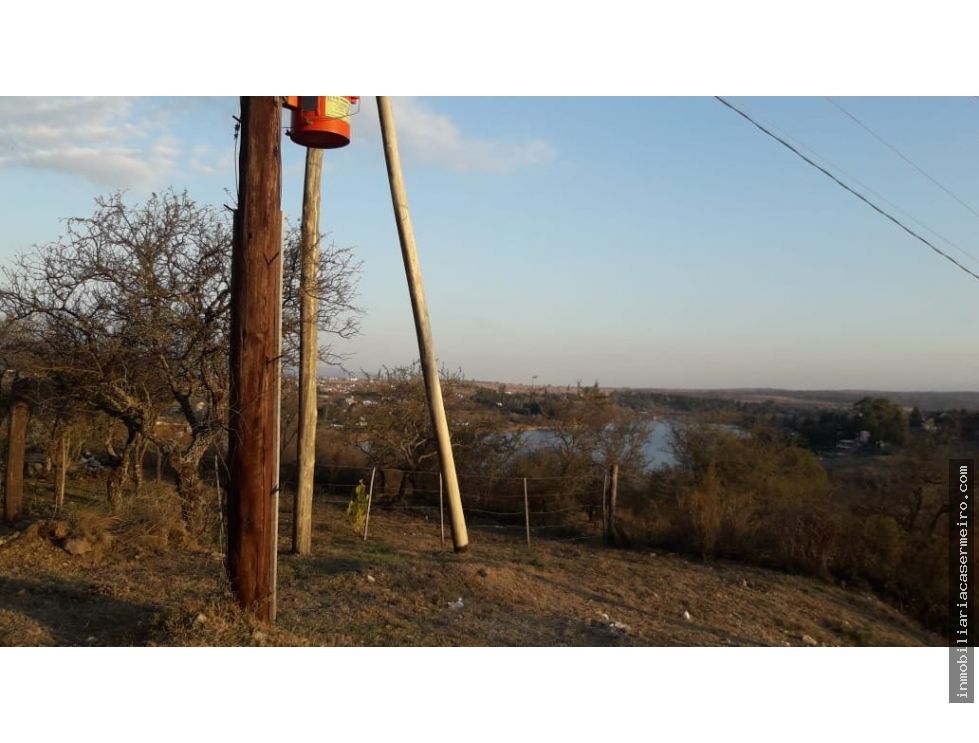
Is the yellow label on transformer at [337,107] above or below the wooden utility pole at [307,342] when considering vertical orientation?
above

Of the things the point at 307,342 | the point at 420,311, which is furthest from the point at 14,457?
the point at 420,311

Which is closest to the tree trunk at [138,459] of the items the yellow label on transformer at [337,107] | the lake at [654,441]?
the yellow label on transformer at [337,107]

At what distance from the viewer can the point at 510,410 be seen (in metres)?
17.4

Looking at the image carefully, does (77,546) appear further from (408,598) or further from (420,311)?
(420,311)

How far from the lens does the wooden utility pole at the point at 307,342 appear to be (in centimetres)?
938

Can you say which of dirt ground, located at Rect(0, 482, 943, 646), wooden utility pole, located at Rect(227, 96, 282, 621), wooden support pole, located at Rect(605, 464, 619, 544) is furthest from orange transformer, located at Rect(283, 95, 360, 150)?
wooden support pole, located at Rect(605, 464, 619, 544)

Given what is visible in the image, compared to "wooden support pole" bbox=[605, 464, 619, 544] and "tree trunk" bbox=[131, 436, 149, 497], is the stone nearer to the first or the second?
"tree trunk" bbox=[131, 436, 149, 497]

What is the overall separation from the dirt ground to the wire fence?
328cm

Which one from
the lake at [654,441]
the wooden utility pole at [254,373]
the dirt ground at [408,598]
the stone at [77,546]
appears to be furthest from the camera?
the lake at [654,441]

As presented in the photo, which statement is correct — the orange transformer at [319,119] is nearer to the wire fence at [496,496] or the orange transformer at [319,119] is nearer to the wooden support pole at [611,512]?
the wooden support pole at [611,512]

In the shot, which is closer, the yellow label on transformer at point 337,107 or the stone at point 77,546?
the yellow label on transformer at point 337,107

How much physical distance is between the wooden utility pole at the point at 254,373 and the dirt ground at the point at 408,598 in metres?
0.33

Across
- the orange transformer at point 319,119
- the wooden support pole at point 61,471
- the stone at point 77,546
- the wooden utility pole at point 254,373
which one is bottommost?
the stone at point 77,546

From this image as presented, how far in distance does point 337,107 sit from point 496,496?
10046 millimetres
